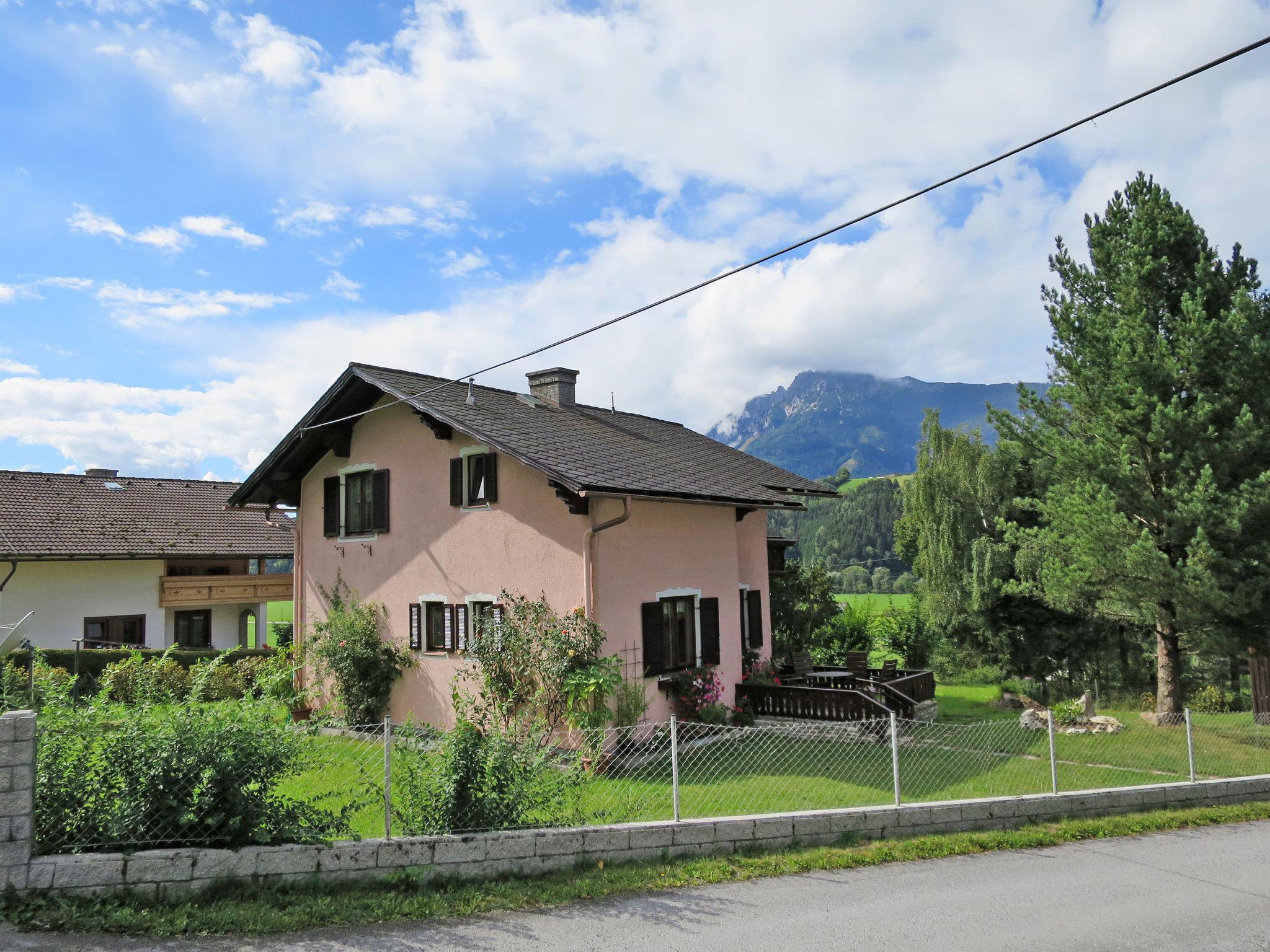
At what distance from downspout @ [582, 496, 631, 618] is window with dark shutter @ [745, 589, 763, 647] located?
5.44 m

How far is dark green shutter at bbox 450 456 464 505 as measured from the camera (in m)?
14.5

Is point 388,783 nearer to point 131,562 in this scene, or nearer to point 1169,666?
point 1169,666

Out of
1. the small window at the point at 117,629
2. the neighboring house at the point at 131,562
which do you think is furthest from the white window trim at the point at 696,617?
the small window at the point at 117,629

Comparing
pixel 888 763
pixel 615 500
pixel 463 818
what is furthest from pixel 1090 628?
pixel 463 818

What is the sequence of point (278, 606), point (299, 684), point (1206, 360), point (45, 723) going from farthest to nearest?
point (278, 606) < point (299, 684) < point (1206, 360) < point (45, 723)

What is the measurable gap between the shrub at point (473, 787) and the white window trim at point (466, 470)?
689 centimetres

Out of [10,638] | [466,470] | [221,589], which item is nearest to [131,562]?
[221,589]

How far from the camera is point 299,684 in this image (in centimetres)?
1755

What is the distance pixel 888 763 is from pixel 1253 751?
6.48 meters

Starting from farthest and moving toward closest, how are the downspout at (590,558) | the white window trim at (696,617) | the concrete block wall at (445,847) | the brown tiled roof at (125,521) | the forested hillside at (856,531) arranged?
the forested hillside at (856,531)
the brown tiled roof at (125,521)
the white window trim at (696,617)
the downspout at (590,558)
the concrete block wall at (445,847)

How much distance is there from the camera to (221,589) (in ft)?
85.5

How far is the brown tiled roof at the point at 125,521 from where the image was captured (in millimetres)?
23922

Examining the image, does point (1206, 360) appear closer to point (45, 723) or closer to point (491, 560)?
point (491, 560)

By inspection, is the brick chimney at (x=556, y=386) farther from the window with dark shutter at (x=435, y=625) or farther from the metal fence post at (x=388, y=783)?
the metal fence post at (x=388, y=783)
